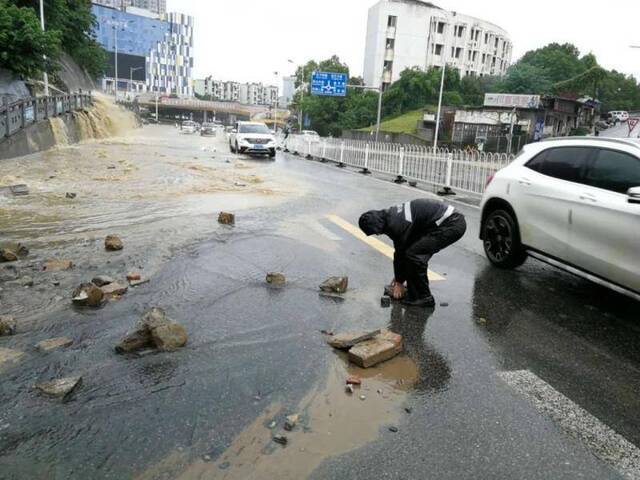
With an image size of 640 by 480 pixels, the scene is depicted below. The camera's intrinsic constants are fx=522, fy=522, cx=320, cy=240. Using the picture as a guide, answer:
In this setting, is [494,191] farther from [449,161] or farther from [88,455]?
[449,161]

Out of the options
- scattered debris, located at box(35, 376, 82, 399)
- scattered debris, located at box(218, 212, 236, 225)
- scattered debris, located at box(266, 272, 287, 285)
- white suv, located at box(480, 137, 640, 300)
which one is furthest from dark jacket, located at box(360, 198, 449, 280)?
scattered debris, located at box(218, 212, 236, 225)

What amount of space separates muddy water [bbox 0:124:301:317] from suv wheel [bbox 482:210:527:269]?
4.13 m

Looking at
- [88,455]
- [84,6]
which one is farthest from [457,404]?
[84,6]

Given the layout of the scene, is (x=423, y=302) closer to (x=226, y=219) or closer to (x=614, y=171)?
(x=614, y=171)

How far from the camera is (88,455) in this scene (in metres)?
2.74

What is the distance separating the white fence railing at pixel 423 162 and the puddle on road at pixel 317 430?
9.40 metres

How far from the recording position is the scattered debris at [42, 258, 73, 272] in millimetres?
5969

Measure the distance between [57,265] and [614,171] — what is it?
20.0 feet

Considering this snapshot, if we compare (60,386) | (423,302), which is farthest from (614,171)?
(60,386)

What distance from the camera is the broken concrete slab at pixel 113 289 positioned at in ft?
16.7

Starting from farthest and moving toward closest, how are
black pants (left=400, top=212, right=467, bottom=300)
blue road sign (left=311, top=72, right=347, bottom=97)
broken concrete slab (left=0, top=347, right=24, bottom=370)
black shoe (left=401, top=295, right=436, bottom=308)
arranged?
blue road sign (left=311, top=72, right=347, bottom=97) → black shoe (left=401, top=295, right=436, bottom=308) → black pants (left=400, top=212, right=467, bottom=300) → broken concrete slab (left=0, top=347, right=24, bottom=370)

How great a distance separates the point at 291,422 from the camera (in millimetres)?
3109

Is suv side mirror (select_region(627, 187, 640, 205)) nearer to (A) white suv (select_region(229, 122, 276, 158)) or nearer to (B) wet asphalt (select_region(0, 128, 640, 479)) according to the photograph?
(B) wet asphalt (select_region(0, 128, 640, 479))

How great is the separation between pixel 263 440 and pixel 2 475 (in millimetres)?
1300
